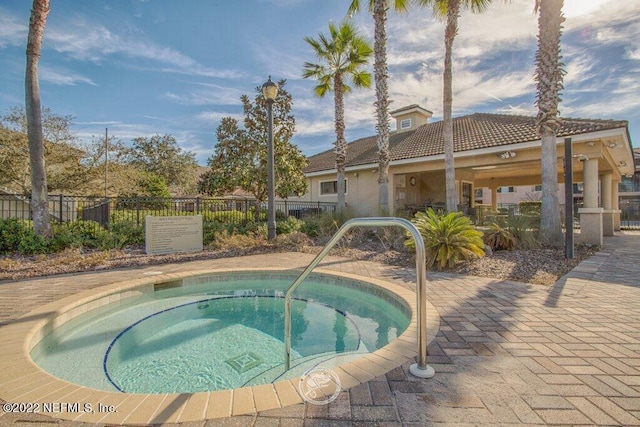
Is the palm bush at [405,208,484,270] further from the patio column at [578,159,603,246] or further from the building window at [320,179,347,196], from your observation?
the building window at [320,179,347,196]

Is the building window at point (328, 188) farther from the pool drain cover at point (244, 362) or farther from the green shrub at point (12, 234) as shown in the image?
the pool drain cover at point (244, 362)

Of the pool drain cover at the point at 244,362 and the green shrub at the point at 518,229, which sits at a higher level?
the green shrub at the point at 518,229

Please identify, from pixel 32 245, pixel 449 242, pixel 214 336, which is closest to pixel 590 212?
pixel 449 242

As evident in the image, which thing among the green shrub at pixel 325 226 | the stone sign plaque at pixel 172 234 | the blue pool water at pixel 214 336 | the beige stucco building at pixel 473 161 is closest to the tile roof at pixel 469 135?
the beige stucco building at pixel 473 161

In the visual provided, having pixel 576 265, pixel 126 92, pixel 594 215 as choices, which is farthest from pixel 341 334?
pixel 126 92

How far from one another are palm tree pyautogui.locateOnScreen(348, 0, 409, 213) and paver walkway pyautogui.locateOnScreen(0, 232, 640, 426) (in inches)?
292

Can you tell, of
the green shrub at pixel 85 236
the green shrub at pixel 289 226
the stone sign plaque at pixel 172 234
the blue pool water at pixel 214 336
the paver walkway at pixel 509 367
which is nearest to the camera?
the paver walkway at pixel 509 367

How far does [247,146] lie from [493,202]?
60.4ft

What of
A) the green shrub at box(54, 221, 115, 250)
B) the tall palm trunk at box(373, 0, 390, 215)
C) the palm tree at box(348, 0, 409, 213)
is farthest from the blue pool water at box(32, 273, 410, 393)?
the palm tree at box(348, 0, 409, 213)

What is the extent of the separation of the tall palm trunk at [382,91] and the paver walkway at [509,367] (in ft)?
23.8

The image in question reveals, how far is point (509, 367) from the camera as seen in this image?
7.54 feet

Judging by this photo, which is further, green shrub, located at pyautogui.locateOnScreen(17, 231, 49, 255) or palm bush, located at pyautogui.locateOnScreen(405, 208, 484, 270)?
green shrub, located at pyautogui.locateOnScreen(17, 231, 49, 255)

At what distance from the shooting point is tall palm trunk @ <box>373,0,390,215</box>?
11.1m

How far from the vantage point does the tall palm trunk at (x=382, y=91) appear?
36.6 ft
